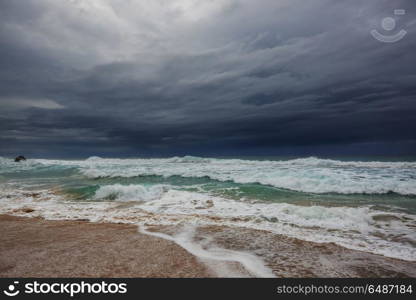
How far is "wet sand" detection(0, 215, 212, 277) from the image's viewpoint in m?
3.30

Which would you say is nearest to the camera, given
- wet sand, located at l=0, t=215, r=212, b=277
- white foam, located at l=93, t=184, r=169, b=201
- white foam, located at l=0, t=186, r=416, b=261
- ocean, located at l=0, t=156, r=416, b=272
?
wet sand, located at l=0, t=215, r=212, b=277

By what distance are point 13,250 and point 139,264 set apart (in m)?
2.71

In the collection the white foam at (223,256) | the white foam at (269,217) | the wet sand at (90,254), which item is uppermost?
the wet sand at (90,254)

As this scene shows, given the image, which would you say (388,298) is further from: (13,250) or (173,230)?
(13,250)

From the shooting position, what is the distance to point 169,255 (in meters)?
4.01

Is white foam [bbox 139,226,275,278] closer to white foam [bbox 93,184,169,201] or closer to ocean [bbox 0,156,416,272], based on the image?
ocean [bbox 0,156,416,272]

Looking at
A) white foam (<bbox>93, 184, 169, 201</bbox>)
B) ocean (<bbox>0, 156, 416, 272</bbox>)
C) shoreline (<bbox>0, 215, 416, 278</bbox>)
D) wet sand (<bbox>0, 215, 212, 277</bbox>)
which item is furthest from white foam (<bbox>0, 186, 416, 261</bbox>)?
wet sand (<bbox>0, 215, 212, 277</bbox>)

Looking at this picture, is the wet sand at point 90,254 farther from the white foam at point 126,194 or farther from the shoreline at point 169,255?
the white foam at point 126,194

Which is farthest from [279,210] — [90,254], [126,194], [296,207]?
[126,194]

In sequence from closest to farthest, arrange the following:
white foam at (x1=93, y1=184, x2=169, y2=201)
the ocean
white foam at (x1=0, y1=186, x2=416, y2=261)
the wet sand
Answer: the wet sand < white foam at (x1=0, y1=186, x2=416, y2=261) < the ocean < white foam at (x1=93, y1=184, x2=169, y2=201)

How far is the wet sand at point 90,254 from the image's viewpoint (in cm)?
330

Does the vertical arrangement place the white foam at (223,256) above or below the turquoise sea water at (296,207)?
above

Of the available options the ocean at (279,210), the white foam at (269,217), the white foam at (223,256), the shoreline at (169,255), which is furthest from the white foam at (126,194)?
the white foam at (223,256)

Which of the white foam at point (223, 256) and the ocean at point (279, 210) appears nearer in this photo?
the white foam at point (223, 256)
